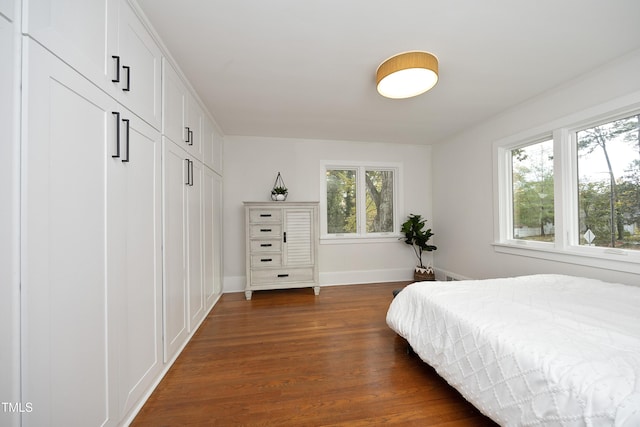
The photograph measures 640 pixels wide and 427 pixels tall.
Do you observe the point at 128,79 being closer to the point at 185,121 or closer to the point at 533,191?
the point at 185,121

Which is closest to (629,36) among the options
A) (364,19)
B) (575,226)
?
(575,226)

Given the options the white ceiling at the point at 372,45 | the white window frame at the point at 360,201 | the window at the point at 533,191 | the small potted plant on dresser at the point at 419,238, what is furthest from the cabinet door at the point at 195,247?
the window at the point at 533,191

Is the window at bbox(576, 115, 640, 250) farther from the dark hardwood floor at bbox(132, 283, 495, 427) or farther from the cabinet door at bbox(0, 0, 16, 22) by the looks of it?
the cabinet door at bbox(0, 0, 16, 22)

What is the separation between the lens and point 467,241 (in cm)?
364

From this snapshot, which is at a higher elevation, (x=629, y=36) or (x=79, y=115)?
(x=629, y=36)

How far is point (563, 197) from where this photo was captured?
2.44 metres

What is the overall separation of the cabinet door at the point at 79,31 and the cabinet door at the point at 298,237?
99.7 inches

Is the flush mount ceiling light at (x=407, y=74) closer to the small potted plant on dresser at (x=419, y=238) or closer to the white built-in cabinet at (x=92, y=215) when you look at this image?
the white built-in cabinet at (x=92, y=215)

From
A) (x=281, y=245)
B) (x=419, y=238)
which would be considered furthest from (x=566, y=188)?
(x=281, y=245)

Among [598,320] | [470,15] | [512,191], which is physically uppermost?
[470,15]

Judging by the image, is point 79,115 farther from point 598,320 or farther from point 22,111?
point 598,320

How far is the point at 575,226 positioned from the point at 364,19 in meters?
2.74

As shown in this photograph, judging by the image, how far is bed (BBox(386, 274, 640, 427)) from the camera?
0.85m

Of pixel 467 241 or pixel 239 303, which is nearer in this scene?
pixel 239 303
